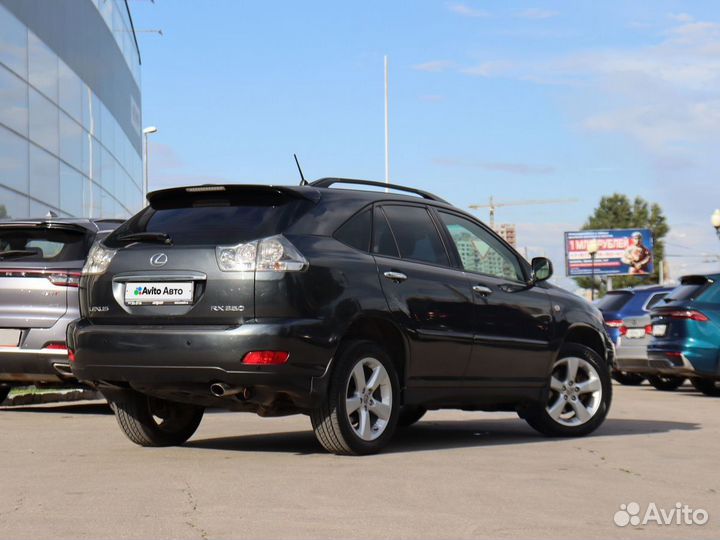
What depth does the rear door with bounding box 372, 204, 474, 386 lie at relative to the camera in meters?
8.98

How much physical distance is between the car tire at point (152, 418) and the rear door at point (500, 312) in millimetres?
2072

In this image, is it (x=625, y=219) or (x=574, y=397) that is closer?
(x=574, y=397)

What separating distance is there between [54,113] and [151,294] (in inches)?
957

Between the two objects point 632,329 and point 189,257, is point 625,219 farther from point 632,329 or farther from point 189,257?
point 189,257

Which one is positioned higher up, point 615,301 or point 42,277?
point 42,277

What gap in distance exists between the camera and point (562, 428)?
10508 mm

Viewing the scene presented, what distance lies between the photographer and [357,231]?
890 centimetres

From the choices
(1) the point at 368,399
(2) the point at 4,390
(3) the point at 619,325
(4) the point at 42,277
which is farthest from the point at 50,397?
(3) the point at 619,325

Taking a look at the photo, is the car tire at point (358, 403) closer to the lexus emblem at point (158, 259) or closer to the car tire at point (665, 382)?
the lexus emblem at point (158, 259)

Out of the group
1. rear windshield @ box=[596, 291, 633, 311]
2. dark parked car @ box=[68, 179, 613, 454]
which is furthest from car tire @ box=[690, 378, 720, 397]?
dark parked car @ box=[68, 179, 613, 454]

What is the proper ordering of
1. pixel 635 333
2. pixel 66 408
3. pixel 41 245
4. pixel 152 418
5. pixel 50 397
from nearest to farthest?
pixel 152 418 → pixel 41 245 → pixel 66 408 → pixel 50 397 → pixel 635 333

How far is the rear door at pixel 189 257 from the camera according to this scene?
8195mm

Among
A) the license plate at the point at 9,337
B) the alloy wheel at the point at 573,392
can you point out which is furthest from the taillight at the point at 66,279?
the alloy wheel at the point at 573,392

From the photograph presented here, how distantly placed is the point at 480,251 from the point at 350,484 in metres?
3.28
